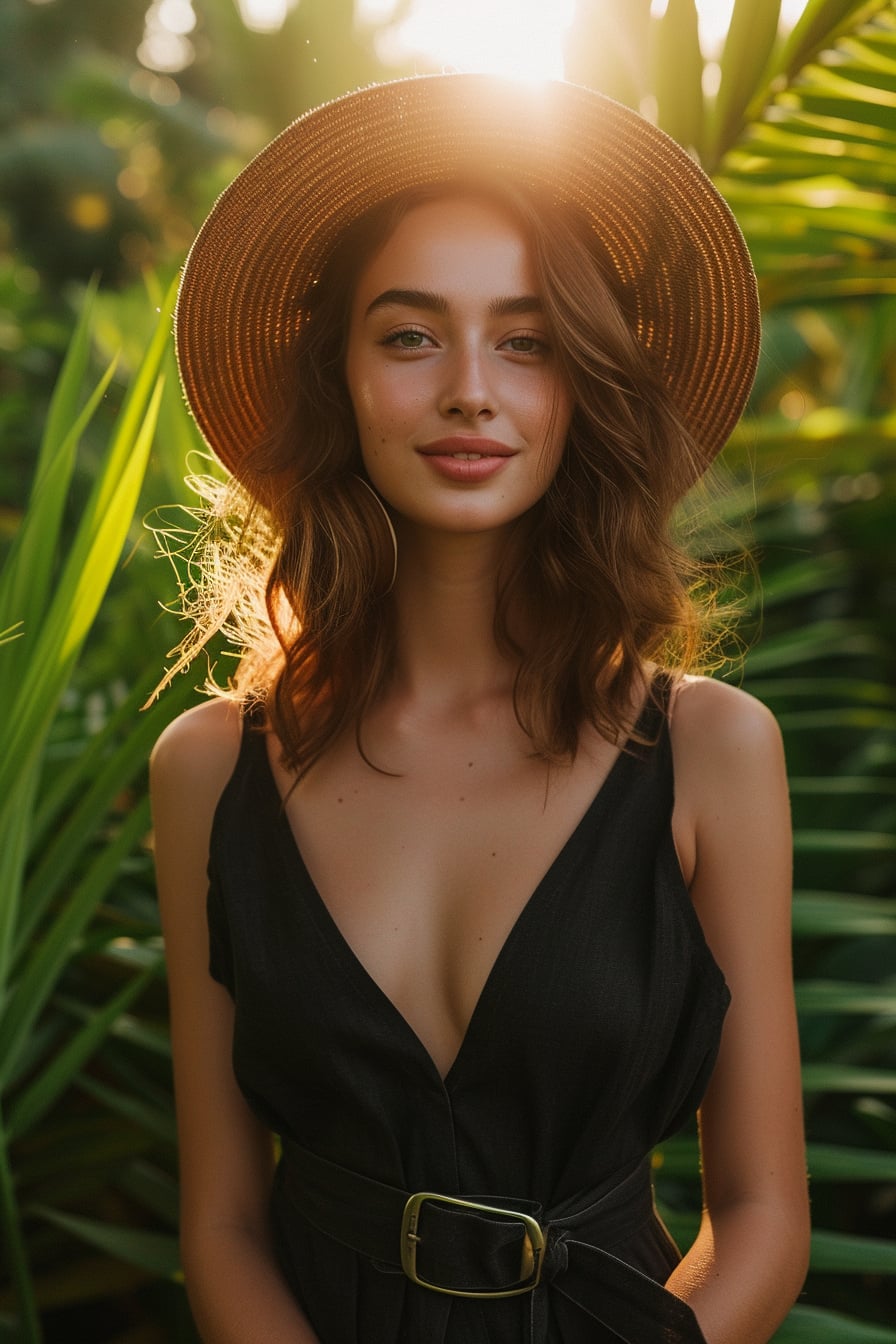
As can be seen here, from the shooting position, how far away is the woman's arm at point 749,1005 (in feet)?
4.28

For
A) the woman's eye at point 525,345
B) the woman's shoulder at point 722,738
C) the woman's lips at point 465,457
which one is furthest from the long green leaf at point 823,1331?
the woman's eye at point 525,345

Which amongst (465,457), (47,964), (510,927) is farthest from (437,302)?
(47,964)

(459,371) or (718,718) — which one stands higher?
(459,371)

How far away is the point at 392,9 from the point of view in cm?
693

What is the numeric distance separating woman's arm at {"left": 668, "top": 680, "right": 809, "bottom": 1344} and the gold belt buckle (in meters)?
0.16

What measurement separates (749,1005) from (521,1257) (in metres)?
0.33

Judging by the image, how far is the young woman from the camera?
129 centimetres

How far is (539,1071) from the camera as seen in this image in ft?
4.14

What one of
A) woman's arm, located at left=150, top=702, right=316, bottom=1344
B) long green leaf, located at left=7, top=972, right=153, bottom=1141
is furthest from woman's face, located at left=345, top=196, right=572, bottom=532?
→ long green leaf, located at left=7, top=972, right=153, bottom=1141

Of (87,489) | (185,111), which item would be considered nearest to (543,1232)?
(87,489)

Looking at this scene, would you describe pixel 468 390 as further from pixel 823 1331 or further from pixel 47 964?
pixel 823 1331

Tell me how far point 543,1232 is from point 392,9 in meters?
6.94

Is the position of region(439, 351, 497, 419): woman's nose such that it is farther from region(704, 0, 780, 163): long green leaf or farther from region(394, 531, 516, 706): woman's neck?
region(704, 0, 780, 163): long green leaf

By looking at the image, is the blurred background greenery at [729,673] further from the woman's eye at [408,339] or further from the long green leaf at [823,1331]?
the woman's eye at [408,339]
